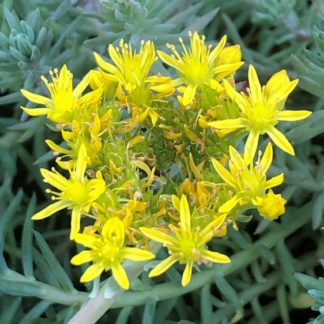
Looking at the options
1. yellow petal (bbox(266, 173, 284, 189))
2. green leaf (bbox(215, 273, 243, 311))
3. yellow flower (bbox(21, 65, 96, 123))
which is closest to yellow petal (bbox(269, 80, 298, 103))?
yellow petal (bbox(266, 173, 284, 189))

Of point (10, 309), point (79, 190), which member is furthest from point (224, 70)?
point (10, 309)

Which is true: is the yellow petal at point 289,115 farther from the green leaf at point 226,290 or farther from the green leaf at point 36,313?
the green leaf at point 36,313

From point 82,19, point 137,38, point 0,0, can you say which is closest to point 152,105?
point 137,38

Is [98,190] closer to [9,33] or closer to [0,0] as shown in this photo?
[9,33]

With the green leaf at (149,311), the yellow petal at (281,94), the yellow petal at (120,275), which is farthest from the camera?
the green leaf at (149,311)

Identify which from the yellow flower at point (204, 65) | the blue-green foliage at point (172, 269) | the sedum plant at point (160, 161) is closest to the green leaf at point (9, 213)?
the blue-green foliage at point (172, 269)

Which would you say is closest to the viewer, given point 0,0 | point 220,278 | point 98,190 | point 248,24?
point 98,190

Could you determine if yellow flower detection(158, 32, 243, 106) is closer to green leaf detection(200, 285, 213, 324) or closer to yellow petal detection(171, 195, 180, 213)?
yellow petal detection(171, 195, 180, 213)
